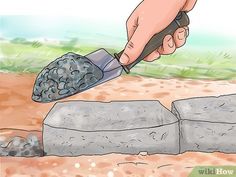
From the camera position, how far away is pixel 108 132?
5.73 feet

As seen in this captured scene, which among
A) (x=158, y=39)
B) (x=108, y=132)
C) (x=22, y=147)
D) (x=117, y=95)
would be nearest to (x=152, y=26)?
(x=158, y=39)

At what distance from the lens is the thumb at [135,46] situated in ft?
5.94

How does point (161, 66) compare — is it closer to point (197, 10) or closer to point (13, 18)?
point (197, 10)

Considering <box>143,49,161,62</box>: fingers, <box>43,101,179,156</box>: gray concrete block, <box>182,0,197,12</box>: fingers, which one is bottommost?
<box>43,101,179,156</box>: gray concrete block

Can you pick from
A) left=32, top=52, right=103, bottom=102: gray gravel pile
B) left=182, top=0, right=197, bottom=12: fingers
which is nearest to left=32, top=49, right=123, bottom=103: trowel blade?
left=32, top=52, right=103, bottom=102: gray gravel pile

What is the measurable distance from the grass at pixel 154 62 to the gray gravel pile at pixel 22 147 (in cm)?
19

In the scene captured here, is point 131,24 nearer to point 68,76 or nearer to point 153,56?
point 153,56

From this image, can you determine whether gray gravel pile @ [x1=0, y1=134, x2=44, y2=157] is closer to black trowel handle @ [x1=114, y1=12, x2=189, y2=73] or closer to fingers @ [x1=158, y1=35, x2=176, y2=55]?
black trowel handle @ [x1=114, y1=12, x2=189, y2=73]

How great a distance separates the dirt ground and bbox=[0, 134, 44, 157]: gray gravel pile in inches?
0.7

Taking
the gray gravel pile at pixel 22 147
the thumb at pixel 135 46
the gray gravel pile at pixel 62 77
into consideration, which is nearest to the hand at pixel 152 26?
the thumb at pixel 135 46

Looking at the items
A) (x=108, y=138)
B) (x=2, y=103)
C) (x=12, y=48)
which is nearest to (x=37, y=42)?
(x=12, y=48)

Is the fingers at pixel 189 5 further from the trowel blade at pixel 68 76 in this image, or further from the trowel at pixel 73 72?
the trowel blade at pixel 68 76

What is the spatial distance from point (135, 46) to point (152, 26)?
72 mm

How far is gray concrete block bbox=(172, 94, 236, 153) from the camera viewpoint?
5.84 feet
